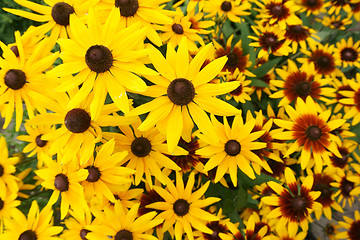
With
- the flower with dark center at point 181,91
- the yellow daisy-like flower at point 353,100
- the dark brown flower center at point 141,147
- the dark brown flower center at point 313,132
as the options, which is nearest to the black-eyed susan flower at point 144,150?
the dark brown flower center at point 141,147

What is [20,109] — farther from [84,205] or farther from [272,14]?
[272,14]

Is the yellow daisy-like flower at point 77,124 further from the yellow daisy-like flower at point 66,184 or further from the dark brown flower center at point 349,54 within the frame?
the dark brown flower center at point 349,54

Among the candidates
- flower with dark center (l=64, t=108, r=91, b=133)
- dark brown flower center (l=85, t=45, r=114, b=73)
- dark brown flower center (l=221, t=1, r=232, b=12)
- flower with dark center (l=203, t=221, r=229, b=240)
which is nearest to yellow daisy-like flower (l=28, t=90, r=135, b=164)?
flower with dark center (l=64, t=108, r=91, b=133)

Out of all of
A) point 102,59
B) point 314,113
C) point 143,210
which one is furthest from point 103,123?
point 314,113

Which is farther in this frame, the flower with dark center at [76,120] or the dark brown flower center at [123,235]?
the dark brown flower center at [123,235]

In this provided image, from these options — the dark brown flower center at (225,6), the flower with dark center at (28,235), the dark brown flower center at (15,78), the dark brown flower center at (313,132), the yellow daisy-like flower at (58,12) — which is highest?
the dark brown flower center at (225,6)

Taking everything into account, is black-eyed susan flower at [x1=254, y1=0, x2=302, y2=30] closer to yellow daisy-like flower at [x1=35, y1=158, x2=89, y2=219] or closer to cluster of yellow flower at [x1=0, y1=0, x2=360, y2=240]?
cluster of yellow flower at [x1=0, y1=0, x2=360, y2=240]
